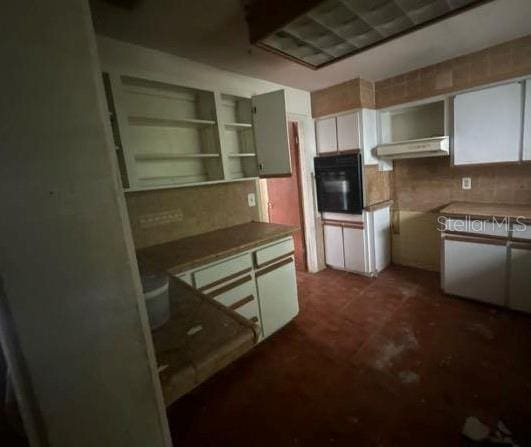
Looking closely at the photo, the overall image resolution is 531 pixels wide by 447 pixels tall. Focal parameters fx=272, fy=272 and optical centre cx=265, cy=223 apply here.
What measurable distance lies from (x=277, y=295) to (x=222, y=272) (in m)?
0.63

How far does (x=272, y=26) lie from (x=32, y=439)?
1803mm

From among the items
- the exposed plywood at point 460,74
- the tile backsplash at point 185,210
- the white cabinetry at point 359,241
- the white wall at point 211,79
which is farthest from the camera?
the white cabinetry at point 359,241

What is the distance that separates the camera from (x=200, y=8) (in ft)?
5.01

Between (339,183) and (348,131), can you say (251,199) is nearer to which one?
(339,183)

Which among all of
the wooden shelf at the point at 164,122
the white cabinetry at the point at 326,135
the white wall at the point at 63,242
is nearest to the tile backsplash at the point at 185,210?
the wooden shelf at the point at 164,122

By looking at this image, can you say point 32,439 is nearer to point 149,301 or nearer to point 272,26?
point 149,301

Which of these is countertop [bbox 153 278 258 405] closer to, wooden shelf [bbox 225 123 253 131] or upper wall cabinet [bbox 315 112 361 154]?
wooden shelf [bbox 225 123 253 131]

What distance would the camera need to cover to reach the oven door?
10.4ft

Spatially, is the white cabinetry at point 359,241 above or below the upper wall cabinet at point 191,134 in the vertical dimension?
below

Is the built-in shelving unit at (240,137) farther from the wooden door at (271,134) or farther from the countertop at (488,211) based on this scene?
the countertop at (488,211)

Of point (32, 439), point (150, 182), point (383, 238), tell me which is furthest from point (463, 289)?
point (32, 439)

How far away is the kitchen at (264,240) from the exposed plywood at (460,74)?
0.7 inches

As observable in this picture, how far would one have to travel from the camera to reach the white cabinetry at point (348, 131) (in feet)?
10.2

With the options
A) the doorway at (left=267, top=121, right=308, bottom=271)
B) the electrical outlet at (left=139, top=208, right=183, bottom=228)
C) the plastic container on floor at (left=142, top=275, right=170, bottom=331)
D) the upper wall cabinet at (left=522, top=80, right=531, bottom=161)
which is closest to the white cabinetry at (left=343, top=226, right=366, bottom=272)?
the doorway at (left=267, top=121, right=308, bottom=271)
